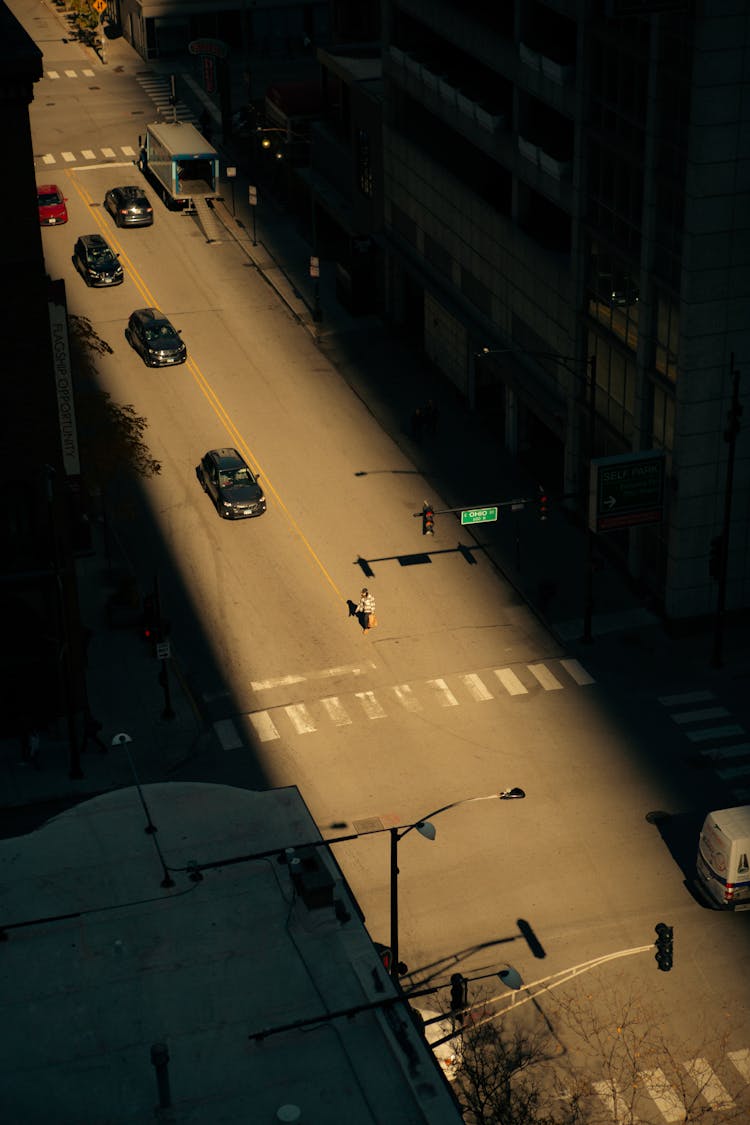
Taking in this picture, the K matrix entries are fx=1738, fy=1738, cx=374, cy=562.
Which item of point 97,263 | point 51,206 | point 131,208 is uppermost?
point 97,263

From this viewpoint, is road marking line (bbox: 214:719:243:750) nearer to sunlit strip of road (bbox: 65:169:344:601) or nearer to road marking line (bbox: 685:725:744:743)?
sunlit strip of road (bbox: 65:169:344:601)

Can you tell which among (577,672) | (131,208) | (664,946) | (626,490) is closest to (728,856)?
(664,946)

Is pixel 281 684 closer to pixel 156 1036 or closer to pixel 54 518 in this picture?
pixel 54 518

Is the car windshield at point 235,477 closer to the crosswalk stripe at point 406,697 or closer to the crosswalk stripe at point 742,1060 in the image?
the crosswalk stripe at point 406,697

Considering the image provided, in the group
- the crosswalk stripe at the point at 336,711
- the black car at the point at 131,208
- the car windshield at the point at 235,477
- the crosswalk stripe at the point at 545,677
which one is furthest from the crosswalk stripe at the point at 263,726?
the black car at the point at 131,208

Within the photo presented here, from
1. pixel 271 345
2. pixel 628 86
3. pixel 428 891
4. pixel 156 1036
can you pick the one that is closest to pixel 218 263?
pixel 271 345

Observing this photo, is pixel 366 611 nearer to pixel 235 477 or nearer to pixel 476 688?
pixel 476 688
